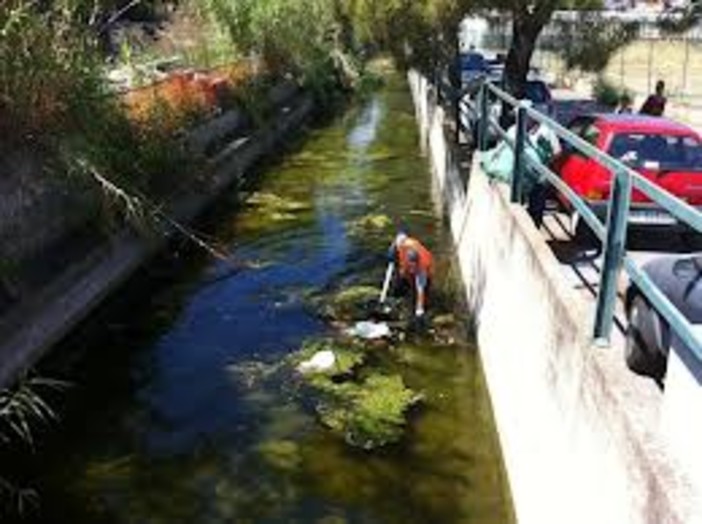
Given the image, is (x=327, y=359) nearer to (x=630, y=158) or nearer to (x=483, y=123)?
(x=630, y=158)

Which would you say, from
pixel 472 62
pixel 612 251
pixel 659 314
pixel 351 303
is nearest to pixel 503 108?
pixel 351 303

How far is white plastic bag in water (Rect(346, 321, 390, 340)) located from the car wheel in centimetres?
676

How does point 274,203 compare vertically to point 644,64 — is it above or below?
above

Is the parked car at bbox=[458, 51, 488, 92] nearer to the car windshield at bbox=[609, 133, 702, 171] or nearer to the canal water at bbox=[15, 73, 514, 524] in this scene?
the canal water at bbox=[15, 73, 514, 524]

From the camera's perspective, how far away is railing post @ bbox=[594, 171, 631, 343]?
6.47m

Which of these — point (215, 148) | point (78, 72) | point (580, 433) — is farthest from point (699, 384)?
point (215, 148)

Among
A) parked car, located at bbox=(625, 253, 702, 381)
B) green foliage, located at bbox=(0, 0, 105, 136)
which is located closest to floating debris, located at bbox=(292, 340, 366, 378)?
green foliage, located at bbox=(0, 0, 105, 136)

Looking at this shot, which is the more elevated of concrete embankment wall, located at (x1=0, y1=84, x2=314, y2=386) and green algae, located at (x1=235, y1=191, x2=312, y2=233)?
concrete embankment wall, located at (x1=0, y1=84, x2=314, y2=386)

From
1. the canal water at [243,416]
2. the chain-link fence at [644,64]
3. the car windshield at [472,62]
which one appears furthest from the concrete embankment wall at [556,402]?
the car windshield at [472,62]

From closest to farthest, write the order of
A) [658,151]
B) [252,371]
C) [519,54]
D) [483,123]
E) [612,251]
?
[612,251]
[252,371]
[658,151]
[483,123]
[519,54]

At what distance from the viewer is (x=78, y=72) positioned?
12203 millimetres

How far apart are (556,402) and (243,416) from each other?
4.50 m

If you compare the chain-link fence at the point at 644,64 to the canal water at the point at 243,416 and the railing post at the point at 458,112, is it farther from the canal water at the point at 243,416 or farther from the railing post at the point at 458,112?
the canal water at the point at 243,416

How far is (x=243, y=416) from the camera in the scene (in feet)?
36.2
